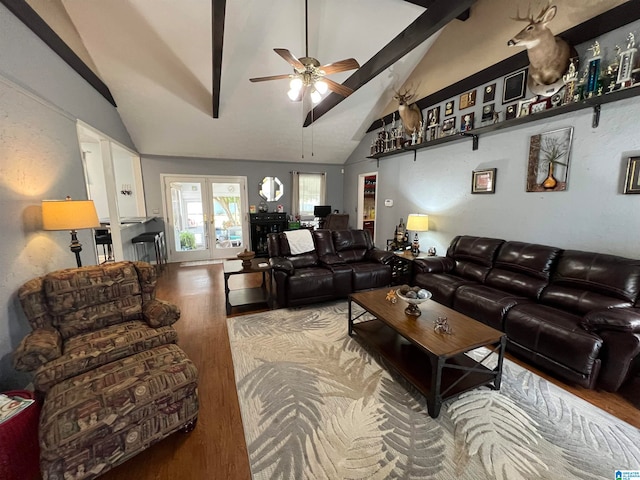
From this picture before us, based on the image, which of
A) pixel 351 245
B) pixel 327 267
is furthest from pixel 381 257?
pixel 327 267

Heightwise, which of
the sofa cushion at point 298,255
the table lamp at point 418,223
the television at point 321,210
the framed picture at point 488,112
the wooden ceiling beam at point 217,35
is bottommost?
the sofa cushion at point 298,255

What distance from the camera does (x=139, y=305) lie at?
2152 millimetres

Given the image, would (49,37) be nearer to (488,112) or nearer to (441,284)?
(441,284)

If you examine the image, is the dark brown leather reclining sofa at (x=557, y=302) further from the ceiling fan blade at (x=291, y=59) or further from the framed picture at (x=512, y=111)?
the ceiling fan blade at (x=291, y=59)

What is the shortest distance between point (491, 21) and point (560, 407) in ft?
14.0

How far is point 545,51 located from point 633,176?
147cm

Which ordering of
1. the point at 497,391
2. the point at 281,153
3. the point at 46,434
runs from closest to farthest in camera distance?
the point at 46,434
the point at 497,391
the point at 281,153

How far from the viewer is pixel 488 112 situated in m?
→ 3.46

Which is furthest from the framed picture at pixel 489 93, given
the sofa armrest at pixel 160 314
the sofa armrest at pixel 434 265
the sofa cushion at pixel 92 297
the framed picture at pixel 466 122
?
the sofa cushion at pixel 92 297

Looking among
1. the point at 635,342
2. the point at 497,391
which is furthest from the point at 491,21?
the point at 497,391

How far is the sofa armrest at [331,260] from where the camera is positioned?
3.88 m

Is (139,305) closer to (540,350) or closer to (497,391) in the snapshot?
(497,391)

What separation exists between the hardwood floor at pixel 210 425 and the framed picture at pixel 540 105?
2.67 metres

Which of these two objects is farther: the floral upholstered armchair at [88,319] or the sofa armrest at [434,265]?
the sofa armrest at [434,265]
